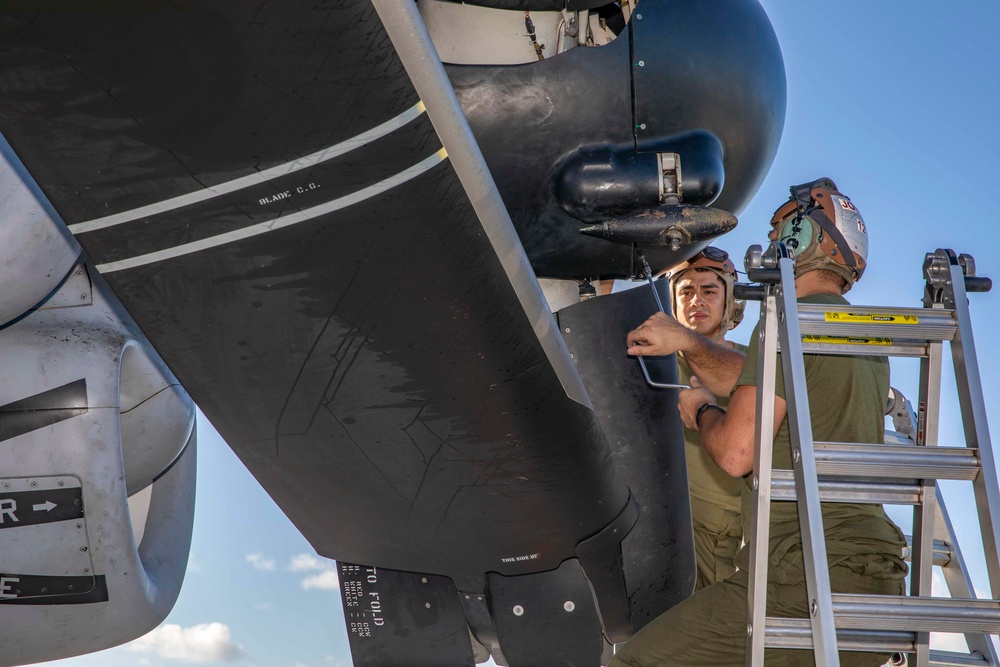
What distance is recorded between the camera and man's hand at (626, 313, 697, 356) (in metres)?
3.02

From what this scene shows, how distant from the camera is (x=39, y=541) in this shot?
269 centimetres

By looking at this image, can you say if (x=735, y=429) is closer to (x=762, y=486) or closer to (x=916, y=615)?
(x=762, y=486)

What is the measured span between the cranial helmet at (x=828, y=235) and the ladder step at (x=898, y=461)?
0.74 metres

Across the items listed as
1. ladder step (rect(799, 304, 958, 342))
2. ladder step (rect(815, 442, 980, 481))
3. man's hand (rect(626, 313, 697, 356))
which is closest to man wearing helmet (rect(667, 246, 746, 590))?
man's hand (rect(626, 313, 697, 356))

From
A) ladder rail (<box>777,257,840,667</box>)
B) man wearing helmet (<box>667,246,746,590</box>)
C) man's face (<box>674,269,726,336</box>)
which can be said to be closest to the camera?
ladder rail (<box>777,257,840,667</box>)

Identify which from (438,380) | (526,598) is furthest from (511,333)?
(526,598)

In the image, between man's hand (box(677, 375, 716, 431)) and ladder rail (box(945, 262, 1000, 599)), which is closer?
ladder rail (box(945, 262, 1000, 599))

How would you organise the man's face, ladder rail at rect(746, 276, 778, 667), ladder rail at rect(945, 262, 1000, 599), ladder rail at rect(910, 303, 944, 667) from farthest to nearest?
the man's face, ladder rail at rect(910, 303, 944, 667), ladder rail at rect(746, 276, 778, 667), ladder rail at rect(945, 262, 1000, 599)

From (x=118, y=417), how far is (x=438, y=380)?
1193 millimetres

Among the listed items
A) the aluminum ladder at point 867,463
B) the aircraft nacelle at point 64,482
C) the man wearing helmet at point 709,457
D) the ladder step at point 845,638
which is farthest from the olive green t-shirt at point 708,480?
the aircraft nacelle at point 64,482

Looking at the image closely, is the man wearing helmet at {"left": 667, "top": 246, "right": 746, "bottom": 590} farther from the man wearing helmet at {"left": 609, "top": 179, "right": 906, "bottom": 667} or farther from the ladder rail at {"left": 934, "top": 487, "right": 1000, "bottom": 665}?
the ladder rail at {"left": 934, "top": 487, "right": 1000, "bottom": 665}

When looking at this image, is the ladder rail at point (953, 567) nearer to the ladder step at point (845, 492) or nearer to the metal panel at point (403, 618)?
the ladder step at point (845, 492)

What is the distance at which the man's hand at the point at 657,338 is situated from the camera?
3.02m

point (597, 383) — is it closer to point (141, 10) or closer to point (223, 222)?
point (223, 222)
